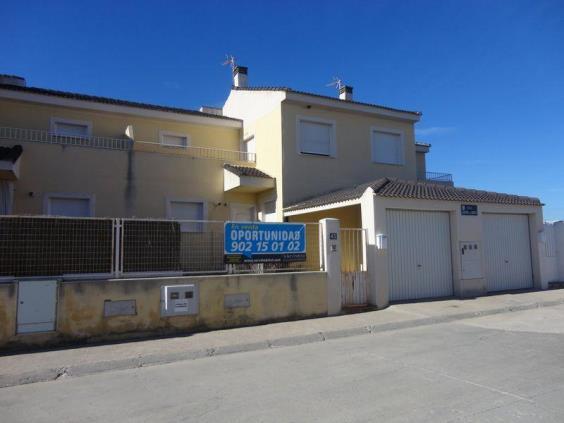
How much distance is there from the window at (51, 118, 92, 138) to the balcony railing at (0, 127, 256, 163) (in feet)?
1.11

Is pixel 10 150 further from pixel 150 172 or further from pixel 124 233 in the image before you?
pixel 124 233

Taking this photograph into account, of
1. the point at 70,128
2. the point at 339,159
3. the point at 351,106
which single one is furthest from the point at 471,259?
the point at 70,128

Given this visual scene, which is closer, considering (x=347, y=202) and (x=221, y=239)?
(x=221, y=239)

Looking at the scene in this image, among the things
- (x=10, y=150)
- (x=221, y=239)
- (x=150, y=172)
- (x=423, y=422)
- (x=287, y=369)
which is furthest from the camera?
(x=150, y=172)

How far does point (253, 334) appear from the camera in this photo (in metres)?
8.55

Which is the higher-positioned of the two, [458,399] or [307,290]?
[307,290]

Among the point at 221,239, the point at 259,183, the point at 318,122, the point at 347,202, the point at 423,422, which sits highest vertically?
the point at 318,122

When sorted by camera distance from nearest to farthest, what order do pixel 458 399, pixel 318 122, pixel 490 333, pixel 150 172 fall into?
pixel 458 399, pixel 490 333, pixel 150 172, pixel 318 122

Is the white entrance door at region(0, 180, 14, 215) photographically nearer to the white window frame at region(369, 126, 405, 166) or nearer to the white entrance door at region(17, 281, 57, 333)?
the white entrance door at region(17, 281, 57, 333)

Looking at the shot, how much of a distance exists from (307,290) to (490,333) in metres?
3.82

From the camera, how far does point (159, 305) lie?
858 cm

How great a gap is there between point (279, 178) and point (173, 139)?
469 cm

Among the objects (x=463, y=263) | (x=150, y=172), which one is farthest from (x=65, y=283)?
(x=463, y=263)

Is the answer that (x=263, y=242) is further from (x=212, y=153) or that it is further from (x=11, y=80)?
(x=11, y=80)
